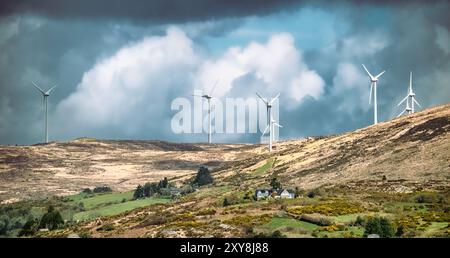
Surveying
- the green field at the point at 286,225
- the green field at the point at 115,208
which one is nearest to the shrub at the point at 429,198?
the green field at the point at 286,225

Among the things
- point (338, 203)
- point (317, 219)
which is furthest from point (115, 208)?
point (317, 219)

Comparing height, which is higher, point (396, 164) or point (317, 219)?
point (396, 164)

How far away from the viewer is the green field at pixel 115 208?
167113 mm

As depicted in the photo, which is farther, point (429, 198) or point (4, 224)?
point (4, 224)

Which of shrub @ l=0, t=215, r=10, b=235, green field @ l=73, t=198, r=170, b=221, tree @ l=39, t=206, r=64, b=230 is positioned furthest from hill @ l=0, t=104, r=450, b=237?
shrub @ l=0, t=215, r=10, b=235

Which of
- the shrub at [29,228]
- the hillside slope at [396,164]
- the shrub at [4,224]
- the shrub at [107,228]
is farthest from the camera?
the hillside slope at [396,164]

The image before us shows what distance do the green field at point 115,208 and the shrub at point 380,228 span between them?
73.8 metres

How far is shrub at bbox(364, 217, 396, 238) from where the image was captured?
10067cm

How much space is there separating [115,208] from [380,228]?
86.8 metres

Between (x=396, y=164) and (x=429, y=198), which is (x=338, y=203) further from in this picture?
(x=396, y=164)

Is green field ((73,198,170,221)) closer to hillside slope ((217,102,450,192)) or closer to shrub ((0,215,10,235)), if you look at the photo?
shrub ((0,215,10,235))

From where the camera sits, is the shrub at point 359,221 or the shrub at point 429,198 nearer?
the shrub at point 359,221

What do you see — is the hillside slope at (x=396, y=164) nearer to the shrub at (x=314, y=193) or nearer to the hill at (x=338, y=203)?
the hill at (x=338, y=203)

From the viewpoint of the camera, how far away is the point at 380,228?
10119cm
